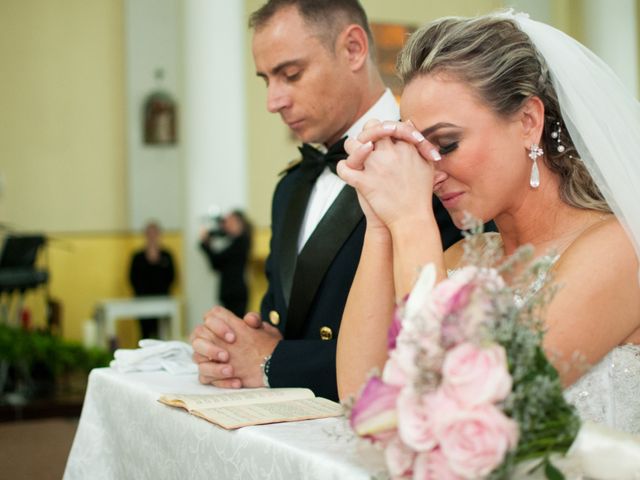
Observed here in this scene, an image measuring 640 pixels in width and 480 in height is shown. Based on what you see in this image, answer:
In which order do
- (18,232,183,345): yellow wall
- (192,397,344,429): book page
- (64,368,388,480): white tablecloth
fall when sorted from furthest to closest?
(18,232,183,345): yellow wall
(192,397,344,429): book page
(64,368,388,480): white tablecloth

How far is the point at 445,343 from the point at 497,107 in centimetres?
96

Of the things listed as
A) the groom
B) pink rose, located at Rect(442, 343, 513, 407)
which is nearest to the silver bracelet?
the groom

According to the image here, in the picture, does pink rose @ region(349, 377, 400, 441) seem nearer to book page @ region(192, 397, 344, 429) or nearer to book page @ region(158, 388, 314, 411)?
book page @ region(192, 397, 344, 429)

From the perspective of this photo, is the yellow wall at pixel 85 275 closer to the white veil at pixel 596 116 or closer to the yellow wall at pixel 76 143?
the yellow wall at pixel 76 143

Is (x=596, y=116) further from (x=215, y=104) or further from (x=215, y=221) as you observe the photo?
(x=215, y=221)

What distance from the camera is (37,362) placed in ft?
29.4

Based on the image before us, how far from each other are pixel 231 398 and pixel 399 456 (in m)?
A: 0.95

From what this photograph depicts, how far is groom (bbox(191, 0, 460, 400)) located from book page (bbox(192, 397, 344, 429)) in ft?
1.19

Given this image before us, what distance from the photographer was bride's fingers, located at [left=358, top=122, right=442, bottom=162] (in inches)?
81.8

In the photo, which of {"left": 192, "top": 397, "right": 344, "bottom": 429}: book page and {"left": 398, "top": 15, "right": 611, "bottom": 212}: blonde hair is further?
{"left": 398, "top": 15, "right": 611, "bottom": 212}: blonde hair

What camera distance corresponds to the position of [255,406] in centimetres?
211

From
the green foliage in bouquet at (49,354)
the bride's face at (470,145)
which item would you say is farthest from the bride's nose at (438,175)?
Answer: the green foliage in bouquet at (49,354)

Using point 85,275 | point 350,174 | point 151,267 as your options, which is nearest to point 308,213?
point 350,174

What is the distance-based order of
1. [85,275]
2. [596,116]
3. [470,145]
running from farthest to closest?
[85,275] < [596,116] < [470,145]
